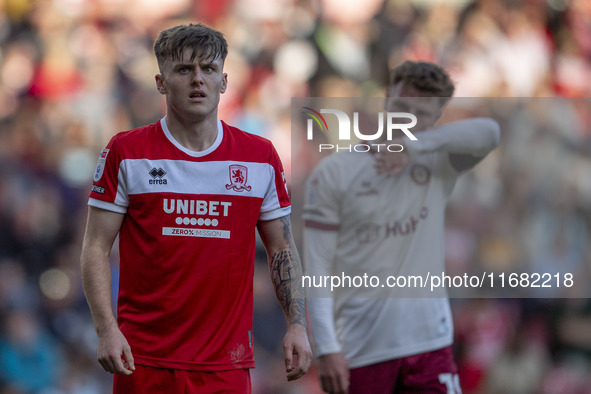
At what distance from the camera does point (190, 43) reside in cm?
361

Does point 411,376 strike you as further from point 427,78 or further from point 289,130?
point 289,130

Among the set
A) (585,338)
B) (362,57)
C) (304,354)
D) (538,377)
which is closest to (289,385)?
(538,377)

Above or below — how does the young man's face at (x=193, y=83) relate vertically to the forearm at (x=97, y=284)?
above

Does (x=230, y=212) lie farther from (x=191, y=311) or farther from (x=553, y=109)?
(x=553, y=109)

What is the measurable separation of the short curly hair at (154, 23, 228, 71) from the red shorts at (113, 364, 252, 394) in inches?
47.7

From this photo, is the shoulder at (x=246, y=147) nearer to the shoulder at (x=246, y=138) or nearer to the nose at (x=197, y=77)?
the shoulder at (x=246, y=138)

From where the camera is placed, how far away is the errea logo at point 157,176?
3604 millimetres

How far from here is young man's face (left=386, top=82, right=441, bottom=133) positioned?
15.3 ft

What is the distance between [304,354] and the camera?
3.58 m

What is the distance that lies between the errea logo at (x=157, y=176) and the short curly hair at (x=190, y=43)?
16.5 inches

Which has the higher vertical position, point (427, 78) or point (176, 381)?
point (427, 78)

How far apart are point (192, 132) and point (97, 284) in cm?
71

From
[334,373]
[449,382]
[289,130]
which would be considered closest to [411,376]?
[449,382]

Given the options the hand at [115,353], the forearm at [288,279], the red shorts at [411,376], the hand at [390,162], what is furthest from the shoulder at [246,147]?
the red shorts at [411,376]
